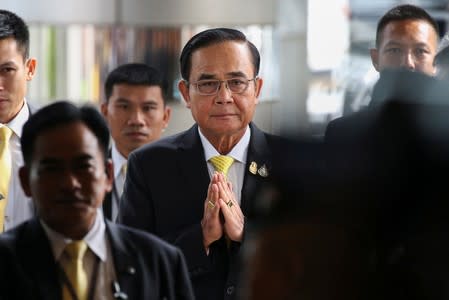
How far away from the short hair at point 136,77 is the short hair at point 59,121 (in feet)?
7.36

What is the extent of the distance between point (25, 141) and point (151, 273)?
335 millimetres

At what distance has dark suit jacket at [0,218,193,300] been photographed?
2.05 metres

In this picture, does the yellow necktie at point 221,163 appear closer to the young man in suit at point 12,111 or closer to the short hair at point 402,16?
the young man in suit at point 12,111

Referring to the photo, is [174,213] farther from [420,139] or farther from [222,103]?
[420,139]

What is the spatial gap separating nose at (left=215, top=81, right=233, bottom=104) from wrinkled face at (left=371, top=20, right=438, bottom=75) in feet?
2.53

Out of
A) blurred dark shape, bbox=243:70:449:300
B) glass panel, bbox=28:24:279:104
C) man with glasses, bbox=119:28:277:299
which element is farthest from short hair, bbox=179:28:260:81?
glass panel, bbox=28:24:279:104

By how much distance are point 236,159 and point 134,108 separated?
5.00ft

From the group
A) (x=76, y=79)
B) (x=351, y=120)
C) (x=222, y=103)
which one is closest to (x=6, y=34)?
(x=222, y=103)

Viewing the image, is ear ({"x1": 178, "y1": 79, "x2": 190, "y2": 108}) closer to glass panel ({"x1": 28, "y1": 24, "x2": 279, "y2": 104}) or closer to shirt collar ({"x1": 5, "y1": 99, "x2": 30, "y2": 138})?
shirt collar ({"x1": 5, "y1": 99, "x2": 30, "y2": 138})

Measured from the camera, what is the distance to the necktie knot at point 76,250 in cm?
206

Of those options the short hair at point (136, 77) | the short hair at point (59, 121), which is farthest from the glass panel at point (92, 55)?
the short hair at point (59, 121)

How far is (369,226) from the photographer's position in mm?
1187

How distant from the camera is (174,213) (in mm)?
2801

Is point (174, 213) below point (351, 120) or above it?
below
